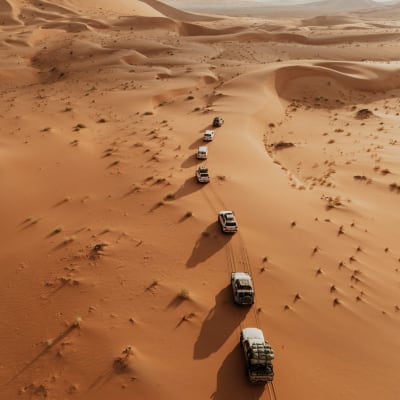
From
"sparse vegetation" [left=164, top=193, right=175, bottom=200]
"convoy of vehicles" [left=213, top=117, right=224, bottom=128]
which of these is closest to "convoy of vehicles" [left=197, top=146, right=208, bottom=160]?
"sparse vegetation" [left=164, top=193, right=175, bottom=200]

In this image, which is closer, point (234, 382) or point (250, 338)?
point (234, 382)

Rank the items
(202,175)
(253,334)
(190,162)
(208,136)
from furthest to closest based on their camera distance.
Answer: (208,136) → (190,162) → (202,175) → (253,334)

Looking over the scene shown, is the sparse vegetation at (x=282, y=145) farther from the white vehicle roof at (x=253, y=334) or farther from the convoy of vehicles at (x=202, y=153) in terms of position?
the white vehicle roof at (x=253, y=334)

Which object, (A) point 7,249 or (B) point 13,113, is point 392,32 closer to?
(B) point 13,113

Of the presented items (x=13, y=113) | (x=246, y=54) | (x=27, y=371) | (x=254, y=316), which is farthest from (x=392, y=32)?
(x=27, y=371)

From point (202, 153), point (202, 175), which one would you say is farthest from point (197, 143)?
point (202, 175)

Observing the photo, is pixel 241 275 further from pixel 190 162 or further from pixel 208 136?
pixel 208 136

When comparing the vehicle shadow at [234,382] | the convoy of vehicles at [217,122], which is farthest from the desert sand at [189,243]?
the convoy of vehicles at [217,122]
